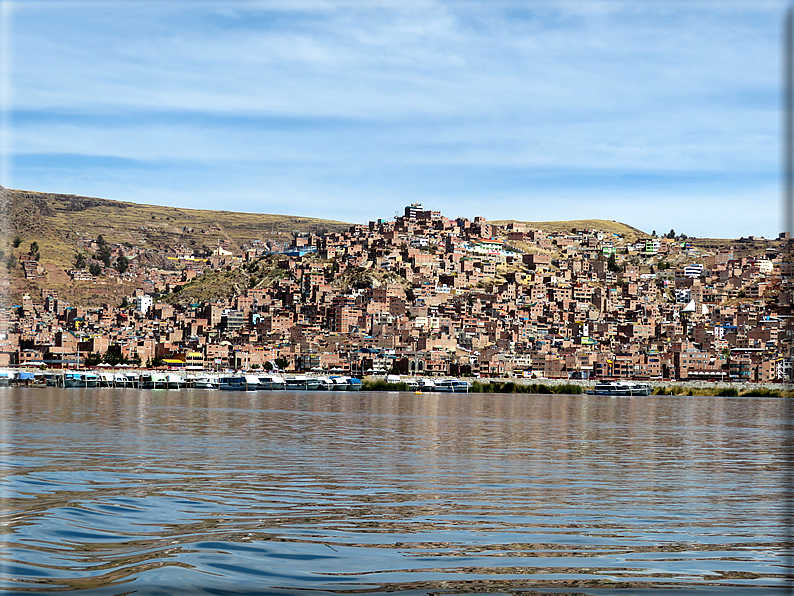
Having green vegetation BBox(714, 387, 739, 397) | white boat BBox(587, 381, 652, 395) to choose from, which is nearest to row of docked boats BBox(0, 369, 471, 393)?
white boat BBox(587, 381, 652, 395)

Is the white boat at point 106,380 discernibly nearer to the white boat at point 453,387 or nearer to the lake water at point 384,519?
the white boat at point 453,387

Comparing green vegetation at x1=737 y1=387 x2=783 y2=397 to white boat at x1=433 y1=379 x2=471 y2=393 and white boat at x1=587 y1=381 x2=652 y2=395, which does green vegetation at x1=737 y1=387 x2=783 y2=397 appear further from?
white boat at x1=433 y1=379 x2=471 y2=393

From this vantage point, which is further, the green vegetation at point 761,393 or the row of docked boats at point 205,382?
the row of docked boats at point 205,382

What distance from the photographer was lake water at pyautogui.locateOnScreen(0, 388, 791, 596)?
11.2 m

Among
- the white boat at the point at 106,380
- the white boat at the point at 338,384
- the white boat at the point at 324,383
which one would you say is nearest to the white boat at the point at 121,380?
the white boat at the point at 106,380

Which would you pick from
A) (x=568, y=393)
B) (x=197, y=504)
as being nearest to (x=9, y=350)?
(x=568, y=393)

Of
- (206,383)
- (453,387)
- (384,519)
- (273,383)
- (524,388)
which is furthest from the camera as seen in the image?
(453,387)

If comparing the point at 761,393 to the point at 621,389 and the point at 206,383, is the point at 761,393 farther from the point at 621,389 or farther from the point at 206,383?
the point at 206,383

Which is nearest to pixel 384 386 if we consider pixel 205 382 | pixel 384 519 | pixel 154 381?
pixel 205 382

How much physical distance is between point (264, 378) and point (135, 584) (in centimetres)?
13665

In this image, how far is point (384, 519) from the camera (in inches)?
616

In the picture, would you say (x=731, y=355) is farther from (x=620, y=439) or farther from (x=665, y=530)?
(x=665, y=530)

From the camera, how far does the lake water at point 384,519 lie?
11164 millimetres

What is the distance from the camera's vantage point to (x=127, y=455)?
1049 inches
